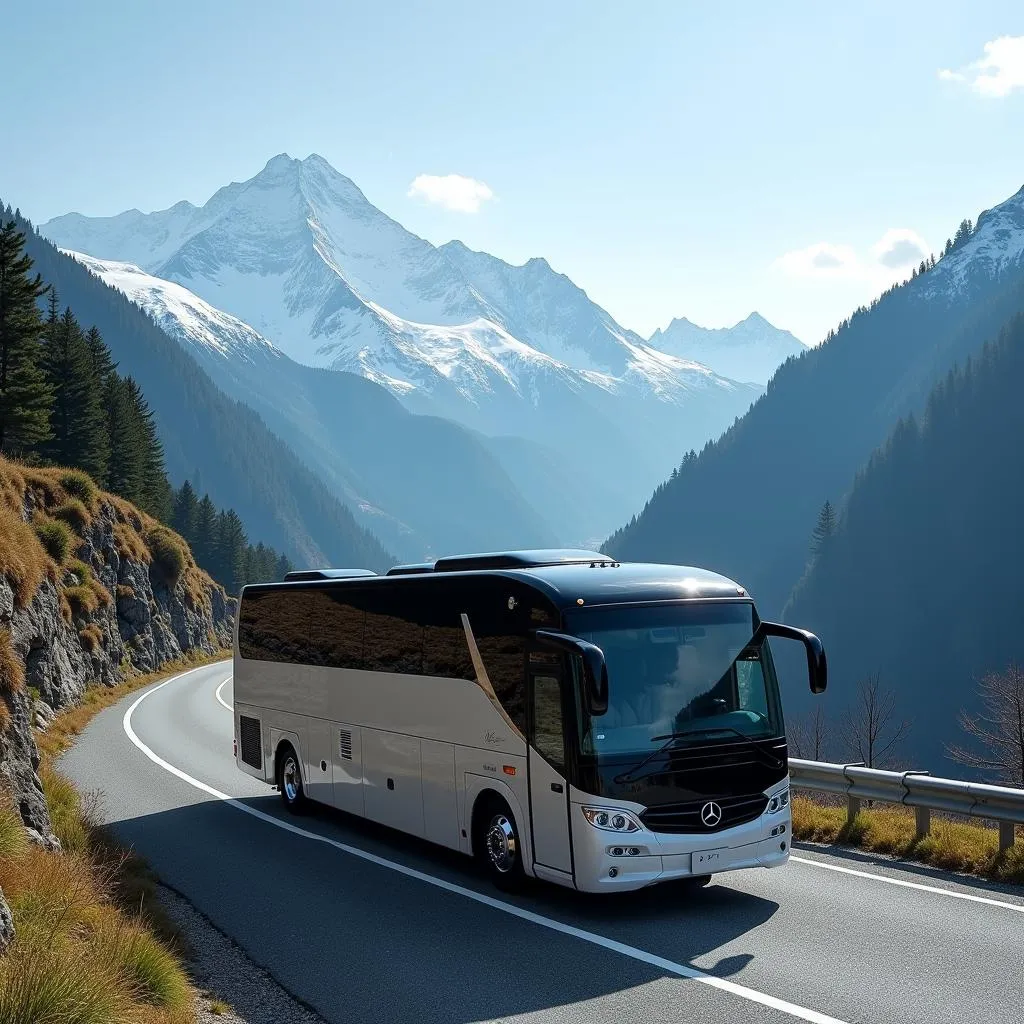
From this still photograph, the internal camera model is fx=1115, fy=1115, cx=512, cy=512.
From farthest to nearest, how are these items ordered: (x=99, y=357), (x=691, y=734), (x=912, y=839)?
(x=99, y=357) → (x=912, y=839) → (x=691, y=734)

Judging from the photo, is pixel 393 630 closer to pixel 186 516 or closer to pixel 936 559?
pixel 186 516

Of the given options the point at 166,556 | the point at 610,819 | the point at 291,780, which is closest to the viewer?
the point at 610,819

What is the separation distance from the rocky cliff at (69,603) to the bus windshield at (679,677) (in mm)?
5629

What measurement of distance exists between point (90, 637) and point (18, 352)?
17.4 meters

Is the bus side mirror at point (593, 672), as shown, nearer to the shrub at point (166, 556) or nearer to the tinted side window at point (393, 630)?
the tinted side window at point (393, 630)

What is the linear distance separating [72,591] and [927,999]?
107 ft

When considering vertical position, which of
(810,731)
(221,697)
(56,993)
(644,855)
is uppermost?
(56,993)

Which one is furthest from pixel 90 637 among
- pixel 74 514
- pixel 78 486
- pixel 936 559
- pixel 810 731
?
pixel 936 559

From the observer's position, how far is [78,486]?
1569 inches

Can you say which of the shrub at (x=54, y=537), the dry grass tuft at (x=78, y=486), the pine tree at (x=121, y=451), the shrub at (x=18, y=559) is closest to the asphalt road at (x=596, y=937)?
the shrub at (x=18, y=559)

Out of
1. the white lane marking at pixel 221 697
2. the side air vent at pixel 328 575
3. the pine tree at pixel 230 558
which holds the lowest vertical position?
the pine tree at pixel 230 558

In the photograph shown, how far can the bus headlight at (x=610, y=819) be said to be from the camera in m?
9.61

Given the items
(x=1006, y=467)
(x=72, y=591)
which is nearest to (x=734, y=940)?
(x=72, y=591)

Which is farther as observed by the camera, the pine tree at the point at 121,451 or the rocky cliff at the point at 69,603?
the pine tree at the point at 121,451
